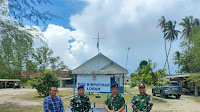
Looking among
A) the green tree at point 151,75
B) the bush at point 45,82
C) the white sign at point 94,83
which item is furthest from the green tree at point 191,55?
the bush at point 45,82

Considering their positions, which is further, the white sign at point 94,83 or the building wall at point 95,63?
the building wall at point 95,63

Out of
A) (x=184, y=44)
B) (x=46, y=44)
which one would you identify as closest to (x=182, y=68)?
(x=184, y=44)

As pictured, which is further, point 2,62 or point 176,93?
point 176,93

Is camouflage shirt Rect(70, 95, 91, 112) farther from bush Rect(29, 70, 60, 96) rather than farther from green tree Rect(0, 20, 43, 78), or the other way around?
bush Rect(29, 70, 60, 96)

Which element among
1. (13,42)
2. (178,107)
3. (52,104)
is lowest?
(178,107)

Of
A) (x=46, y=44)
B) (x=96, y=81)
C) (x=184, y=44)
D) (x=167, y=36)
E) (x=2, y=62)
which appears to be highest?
(x=167, y=36)

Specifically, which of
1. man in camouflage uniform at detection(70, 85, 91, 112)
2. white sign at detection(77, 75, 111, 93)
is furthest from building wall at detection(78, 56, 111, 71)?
man in camouflage uniform at detection(70, 85, 91, 112)

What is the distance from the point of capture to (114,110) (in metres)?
3.95

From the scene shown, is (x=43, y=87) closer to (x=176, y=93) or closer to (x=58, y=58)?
(x=176, y=93)

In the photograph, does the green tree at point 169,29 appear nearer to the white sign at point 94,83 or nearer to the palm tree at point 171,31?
the palm tree at point 171,31

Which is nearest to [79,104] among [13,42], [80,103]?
[80,103]

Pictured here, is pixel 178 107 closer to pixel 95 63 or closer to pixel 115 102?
pixel 115 102

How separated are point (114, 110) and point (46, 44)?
19.6 feet

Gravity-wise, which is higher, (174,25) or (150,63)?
(174,25)
